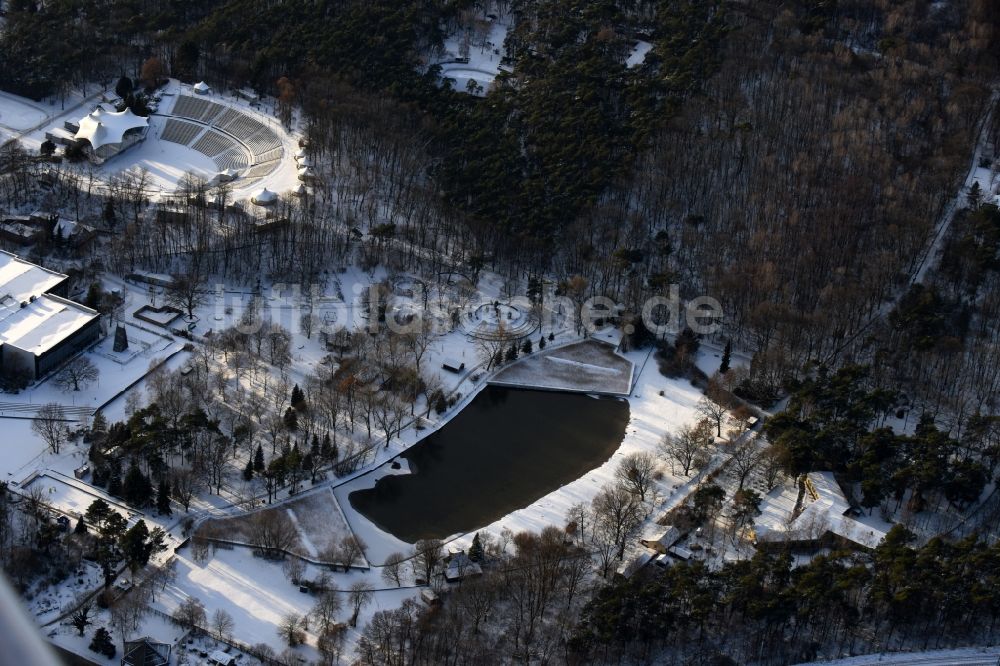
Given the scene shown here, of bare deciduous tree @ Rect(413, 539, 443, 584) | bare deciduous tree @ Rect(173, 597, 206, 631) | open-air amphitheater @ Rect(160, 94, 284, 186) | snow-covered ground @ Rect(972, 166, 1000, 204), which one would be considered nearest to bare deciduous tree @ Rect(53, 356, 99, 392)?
bare deciduous tree @ Rect(173, 597, 206, 631)

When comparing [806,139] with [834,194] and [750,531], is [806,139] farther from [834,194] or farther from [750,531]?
[750,531]

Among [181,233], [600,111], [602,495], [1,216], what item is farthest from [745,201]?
[1,216]

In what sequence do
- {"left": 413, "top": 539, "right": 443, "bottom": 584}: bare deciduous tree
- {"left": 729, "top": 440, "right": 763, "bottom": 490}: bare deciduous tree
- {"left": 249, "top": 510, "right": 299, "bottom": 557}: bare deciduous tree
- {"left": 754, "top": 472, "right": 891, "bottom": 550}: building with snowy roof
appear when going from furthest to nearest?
{"left": 729, "top": 440, "right": 763, "bottom": 490}: bare deciduous tree < {"left": 754, "top": 472, "right": 891, "bottom": 550}: building with snowy roof < {"left": 249, "top": 510, "right": 299, "bottom": 557}: bare deciduous tree < {"left": 413, "top": 539, "right": 443, "bottom": 584}: bare deciduous tree

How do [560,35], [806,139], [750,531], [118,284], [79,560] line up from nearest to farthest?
[79,560] → [750,531] → [118,284] → [806,139] → [560,35]

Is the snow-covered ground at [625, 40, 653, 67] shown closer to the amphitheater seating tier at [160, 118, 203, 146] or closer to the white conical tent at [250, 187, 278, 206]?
the white conical tent at [250, 187, 278, 206]

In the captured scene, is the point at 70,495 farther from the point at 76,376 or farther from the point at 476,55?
the point at 476,55

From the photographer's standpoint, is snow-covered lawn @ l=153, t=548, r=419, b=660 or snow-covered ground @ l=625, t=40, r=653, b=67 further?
snow-covered ground @ l=625, t=40, r=653, b=67

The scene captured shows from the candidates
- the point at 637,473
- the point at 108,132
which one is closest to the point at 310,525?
the point at 637,473
